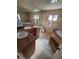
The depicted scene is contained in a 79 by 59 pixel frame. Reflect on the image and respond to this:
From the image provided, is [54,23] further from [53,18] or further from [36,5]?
[36,5]

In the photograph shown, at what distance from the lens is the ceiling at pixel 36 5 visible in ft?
2.94

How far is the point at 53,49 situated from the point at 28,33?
0.83 feet

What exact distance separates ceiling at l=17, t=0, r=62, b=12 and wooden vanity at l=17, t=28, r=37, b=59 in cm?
19

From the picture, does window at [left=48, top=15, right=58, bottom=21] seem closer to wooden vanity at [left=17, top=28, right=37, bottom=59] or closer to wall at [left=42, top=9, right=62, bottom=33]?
wall at [left=42, top=9, right=62, bottom=33]

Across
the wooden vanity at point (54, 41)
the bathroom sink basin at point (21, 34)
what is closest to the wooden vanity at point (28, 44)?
the bathroom sink basin at point (21, 34)

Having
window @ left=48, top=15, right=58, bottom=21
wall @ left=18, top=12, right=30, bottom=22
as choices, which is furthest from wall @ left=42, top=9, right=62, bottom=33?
wall @ left=18, top=12, right=30, bottom=22

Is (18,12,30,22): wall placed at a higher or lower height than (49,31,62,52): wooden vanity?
higher

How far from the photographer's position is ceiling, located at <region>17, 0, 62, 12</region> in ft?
2.94

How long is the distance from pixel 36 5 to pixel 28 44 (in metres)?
0.34

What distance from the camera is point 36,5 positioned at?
0.94 m
